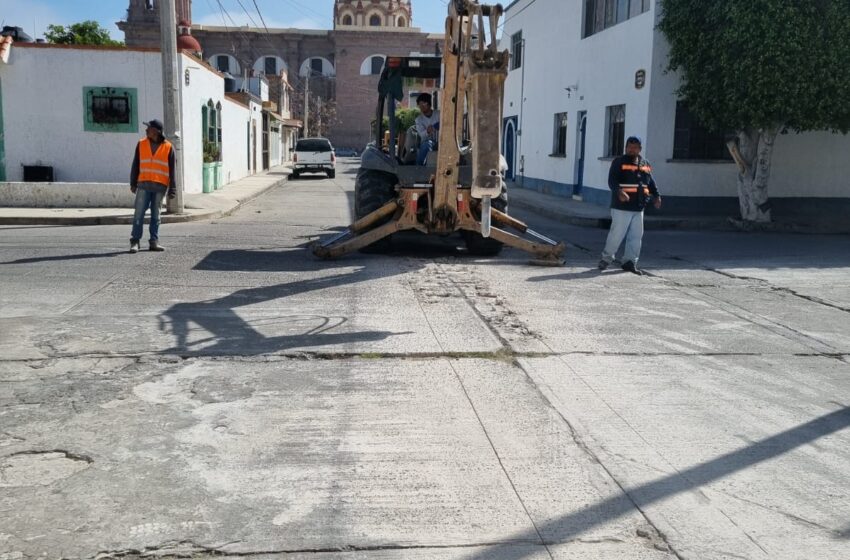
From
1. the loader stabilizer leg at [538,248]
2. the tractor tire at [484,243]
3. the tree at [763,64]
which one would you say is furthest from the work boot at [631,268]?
the tree at [763,64]

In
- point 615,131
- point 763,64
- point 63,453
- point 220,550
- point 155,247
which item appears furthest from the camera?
point 615,131

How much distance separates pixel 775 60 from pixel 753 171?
2.72 metres

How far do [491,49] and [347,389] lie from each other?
4.78 metres

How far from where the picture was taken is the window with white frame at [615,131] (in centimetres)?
2103

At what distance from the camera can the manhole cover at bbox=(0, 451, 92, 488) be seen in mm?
4043

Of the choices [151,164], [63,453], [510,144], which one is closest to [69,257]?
[151,164]

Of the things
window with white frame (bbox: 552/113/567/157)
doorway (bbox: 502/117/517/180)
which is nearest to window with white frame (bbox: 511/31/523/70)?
doorway (bbox: 502/117/517/180)

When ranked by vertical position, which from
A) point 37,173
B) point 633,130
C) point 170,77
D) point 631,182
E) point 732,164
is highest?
point 170,77

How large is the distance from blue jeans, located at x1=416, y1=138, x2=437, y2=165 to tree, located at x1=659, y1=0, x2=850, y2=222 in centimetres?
791

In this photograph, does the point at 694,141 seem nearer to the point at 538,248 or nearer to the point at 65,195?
the point at 538,248

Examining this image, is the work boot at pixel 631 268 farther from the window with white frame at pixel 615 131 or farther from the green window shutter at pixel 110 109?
the green window shutter at pixel 110 109

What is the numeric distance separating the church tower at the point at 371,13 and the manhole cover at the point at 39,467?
81.6 meters

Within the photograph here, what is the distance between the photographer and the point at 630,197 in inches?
437

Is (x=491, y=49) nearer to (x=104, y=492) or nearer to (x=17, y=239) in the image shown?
(x=104, y=492)
